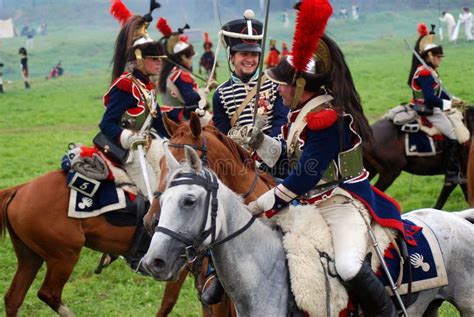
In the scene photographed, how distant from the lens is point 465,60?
2936cm

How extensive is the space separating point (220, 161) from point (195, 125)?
467 millimetres

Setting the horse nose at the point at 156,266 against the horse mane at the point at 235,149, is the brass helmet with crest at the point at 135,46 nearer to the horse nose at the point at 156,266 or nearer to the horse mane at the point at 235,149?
the horse mane at the point at 235,149

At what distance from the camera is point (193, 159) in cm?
412

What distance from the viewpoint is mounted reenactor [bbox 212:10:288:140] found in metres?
6.14

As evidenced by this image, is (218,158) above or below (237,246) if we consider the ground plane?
above

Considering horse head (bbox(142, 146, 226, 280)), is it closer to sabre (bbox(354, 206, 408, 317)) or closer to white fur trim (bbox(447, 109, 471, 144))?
sabre (bbox(354, 206, 408, 317))

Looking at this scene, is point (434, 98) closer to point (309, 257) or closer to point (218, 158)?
point (218, 158)

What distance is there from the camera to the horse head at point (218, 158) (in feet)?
14.7

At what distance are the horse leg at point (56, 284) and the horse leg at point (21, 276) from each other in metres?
0.18

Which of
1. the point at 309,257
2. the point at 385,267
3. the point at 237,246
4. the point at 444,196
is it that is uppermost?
the point at 237,246

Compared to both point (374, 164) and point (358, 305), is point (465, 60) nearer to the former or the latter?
point (374, 164)

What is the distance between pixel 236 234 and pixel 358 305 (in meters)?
0.94

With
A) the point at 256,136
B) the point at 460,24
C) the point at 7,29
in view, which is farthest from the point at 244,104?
the point at 7,29

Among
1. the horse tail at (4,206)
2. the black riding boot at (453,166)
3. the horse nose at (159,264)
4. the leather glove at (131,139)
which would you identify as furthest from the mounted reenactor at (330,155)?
the black riding boot at (453,166)
